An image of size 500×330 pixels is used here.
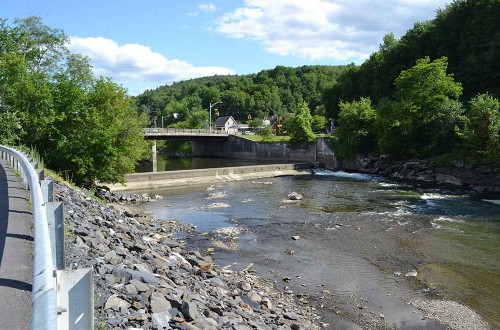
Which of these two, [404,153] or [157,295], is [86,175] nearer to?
[157,295]

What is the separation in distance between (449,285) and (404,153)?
39.3 meters

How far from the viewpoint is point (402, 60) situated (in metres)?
72.6

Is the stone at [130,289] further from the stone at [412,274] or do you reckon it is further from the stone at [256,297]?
the stone at [412,274]

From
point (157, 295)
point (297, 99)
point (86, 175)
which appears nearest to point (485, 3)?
point (86, 175)

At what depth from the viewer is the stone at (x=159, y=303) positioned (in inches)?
273

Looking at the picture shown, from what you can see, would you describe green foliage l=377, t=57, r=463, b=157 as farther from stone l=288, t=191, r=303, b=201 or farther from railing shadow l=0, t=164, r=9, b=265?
railing shadow l=0, t=164, r=9, b=265

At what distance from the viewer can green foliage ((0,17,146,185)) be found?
1065 inches

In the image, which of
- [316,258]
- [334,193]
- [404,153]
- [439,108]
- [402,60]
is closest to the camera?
[316,258]

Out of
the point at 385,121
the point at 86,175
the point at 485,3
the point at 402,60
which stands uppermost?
the point at 485,3

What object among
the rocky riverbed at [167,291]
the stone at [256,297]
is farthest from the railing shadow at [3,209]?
the stone at [256,297]

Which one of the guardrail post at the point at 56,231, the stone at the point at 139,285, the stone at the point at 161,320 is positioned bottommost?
the stone at the point at 161,320

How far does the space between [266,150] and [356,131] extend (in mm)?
21130

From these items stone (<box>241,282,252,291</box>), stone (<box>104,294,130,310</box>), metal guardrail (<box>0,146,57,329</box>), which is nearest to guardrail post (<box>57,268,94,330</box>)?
metal guardrail (<box>0,146,57,329</box>)

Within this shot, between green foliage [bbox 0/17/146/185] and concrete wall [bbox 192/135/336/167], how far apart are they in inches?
1471
